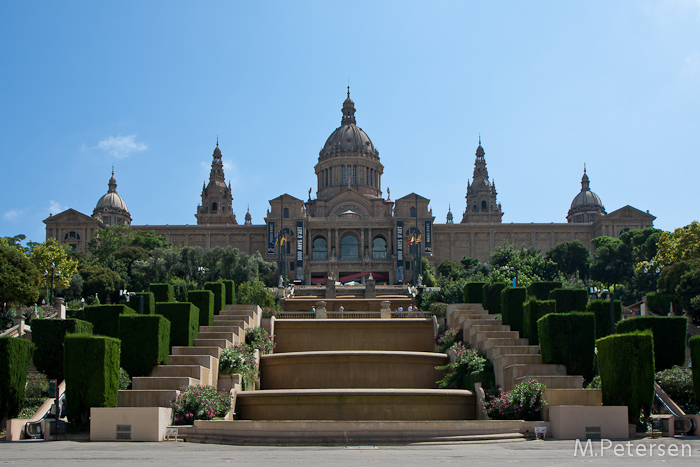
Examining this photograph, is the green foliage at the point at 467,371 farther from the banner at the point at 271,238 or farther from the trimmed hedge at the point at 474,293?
the banner at the point at 271,238

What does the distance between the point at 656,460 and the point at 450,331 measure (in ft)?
51.2

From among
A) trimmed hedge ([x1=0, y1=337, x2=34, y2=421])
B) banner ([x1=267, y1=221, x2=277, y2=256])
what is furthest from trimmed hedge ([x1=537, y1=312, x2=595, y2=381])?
banner ([x1=267, y1=221, x2=277, y2=256])

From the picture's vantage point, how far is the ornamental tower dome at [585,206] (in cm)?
12106

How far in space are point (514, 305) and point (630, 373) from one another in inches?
370

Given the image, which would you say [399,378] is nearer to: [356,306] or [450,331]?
[450,331]

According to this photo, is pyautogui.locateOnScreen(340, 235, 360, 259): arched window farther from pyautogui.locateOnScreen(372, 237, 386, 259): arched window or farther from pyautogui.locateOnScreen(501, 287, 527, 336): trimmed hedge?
pyautogui.locateOnScreen(501, 287, 527, 336): trimmed hedge

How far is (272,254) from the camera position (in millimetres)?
84562

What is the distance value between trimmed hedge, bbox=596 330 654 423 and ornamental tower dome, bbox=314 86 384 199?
8637 centimetres

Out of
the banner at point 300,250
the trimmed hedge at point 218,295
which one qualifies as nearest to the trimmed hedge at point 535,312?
the trimmed hedge at point 218,295

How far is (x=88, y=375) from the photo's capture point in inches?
814

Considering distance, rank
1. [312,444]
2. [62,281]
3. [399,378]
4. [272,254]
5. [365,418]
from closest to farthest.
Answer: [312,444] → [365,418] → [399,378] → [62,281] → [272,254]

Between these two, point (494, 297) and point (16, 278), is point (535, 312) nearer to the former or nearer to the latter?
point (494, 297)

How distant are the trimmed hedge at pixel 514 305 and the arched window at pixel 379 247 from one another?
64.2m

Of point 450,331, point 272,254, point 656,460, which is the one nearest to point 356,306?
point 450,331
